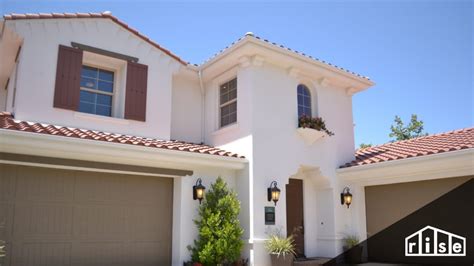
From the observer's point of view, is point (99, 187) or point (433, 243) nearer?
point (99, 187)

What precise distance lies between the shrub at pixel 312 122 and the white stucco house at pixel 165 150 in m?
0.20

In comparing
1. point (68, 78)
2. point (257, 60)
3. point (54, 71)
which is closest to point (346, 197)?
point (257, 60)

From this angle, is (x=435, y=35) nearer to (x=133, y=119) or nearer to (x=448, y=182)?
(x=448, y=182)

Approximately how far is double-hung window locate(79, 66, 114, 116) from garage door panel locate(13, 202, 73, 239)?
297 centimetres

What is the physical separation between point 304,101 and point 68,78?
6.82 metres

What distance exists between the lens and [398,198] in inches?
473

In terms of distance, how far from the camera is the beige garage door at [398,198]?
36.1 ft

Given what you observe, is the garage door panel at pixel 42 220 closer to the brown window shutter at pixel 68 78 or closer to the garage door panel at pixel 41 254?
the garage door panel at pixel 41 254

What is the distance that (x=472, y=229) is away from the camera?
34.0 feet

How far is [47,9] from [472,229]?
39.5 feet

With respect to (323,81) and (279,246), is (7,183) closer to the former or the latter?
(279,246)

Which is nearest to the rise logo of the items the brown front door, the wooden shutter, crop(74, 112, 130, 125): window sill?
the brown front door

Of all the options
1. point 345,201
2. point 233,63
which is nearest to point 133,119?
point 233,63

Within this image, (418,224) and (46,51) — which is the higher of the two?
(46,51)
